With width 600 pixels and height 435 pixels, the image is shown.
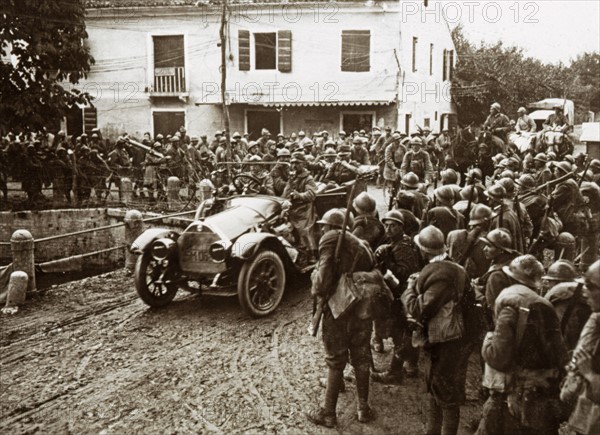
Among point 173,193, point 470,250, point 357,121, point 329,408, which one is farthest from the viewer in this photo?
point 357,121

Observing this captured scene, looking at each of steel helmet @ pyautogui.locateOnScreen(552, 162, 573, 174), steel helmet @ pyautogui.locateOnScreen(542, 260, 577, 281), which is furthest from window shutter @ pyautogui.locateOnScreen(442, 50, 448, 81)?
steel helmet @ pyautogui.locateOnScreen(542, 260, 577, 281)

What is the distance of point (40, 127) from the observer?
15945 millimetres

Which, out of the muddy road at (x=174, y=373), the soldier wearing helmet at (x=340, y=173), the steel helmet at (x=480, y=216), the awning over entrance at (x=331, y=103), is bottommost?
the muddy road at (x=174, y=373)

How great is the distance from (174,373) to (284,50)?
64.2ft

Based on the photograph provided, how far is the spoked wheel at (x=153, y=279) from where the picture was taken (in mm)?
9344

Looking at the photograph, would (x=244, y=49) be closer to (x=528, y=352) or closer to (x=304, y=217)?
(x=304, y=217)

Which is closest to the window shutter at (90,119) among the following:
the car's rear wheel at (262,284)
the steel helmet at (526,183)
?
the car's rear wheel at (262,284)

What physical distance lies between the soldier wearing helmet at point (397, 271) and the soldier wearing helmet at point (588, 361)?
8.41 ft

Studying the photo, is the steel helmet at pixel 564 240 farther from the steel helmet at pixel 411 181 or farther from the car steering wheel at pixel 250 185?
the car steering wheel at pixel 250 185

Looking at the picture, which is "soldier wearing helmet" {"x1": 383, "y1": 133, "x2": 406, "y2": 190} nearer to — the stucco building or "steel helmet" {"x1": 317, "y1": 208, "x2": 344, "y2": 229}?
the stucco building

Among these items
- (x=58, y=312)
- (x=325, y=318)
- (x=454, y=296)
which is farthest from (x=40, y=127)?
(x=454, y=296)

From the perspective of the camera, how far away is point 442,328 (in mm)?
5184

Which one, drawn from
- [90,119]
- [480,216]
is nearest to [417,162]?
[480,216]

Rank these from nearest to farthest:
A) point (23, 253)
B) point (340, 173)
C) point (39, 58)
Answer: point (23, 253)
point (340, 173)
point (39, 58)
